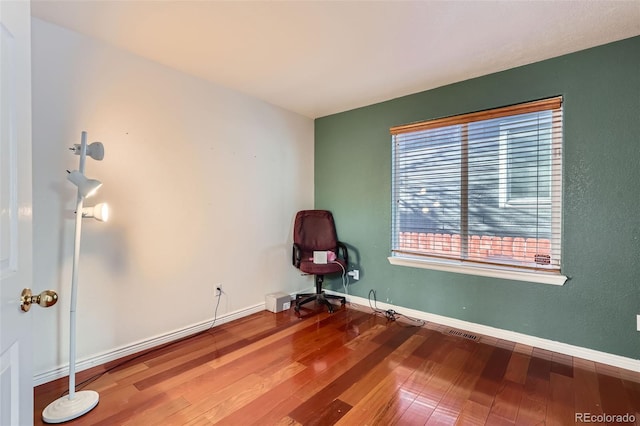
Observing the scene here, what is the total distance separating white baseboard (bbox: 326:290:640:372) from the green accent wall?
0.13 feet

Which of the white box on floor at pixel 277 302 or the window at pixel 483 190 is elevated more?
the window at pixel 483 190

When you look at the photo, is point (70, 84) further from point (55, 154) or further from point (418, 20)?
point (418, 20)

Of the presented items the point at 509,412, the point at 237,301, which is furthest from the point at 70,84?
the point at 509,412

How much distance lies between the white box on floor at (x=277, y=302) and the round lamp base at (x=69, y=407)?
1.71 meters

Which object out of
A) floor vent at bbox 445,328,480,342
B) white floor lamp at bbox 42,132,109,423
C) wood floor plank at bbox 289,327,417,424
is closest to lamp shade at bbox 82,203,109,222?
white floor lamp at bbox 42,132,109,423

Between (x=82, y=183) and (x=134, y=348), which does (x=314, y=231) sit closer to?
(x=134, y=348)

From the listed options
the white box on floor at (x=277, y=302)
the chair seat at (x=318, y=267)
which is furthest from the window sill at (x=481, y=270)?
the white box on floor at (x=277, y=302)

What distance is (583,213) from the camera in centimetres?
227

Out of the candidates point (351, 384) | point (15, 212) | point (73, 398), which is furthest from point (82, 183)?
point (351, 384)

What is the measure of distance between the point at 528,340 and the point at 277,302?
236 centimetres

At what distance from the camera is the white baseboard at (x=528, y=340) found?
215 centimetres

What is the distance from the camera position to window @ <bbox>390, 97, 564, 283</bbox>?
2.45 meters

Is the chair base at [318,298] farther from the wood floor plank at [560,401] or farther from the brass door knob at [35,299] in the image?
the brass door knob at [35,299]

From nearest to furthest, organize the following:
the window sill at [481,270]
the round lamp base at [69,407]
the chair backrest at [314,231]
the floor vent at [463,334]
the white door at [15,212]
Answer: the white door at [15,212] → the round lamp base at [69,407] → the window sill at [481,270] → the floor vent at [463,334] → the chair backrest at [314,231]
